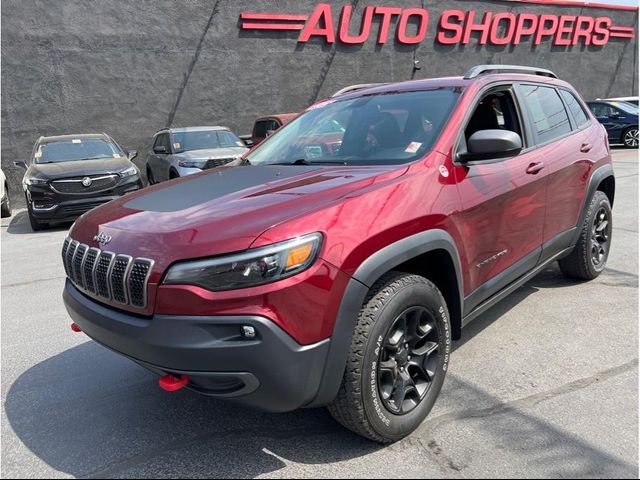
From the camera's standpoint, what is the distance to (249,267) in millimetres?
2143

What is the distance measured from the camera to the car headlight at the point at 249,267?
2.14 meters

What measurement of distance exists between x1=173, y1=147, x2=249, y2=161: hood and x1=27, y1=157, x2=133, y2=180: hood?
112cm

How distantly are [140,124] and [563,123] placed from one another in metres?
13.2

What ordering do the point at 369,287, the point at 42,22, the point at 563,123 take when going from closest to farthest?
the point at 369,287
the point at 563,123
the point at 42,22

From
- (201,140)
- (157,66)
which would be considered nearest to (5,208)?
(201,140)

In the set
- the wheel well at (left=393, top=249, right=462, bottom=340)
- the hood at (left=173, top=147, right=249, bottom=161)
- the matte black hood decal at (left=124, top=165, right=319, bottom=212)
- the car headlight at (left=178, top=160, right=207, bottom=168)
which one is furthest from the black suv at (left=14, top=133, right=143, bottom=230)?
the wheel well at (left=393, top=249, right=462, bottom=340)

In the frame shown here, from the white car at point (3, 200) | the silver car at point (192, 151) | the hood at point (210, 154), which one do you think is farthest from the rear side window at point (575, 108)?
the white car at point (3, 200)

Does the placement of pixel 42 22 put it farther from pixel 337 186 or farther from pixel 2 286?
pixel 337 186

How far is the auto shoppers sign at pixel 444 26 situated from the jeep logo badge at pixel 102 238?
14567 mm

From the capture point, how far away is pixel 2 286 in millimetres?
5910

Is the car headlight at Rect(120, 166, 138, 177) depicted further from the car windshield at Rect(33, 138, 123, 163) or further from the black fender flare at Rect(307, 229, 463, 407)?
the black fender flare at Rect(307, 229, 463, 407)

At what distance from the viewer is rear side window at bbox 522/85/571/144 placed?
12.9 ft

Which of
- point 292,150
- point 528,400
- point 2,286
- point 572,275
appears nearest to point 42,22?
point 2,286

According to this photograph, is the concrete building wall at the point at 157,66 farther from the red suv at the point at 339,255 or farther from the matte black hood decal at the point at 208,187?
the matte black hood decal at the point at 208,187
